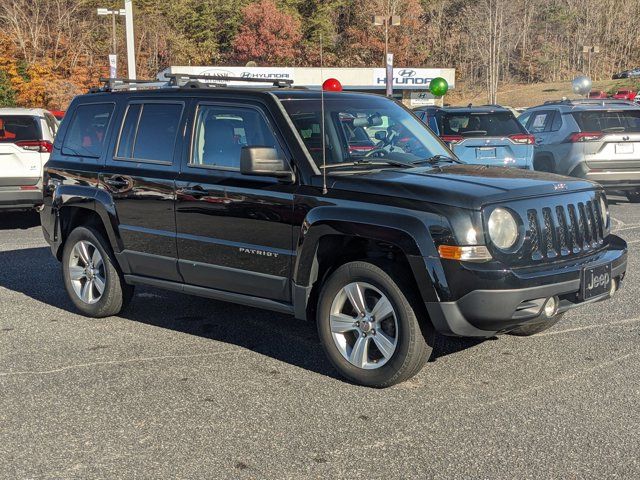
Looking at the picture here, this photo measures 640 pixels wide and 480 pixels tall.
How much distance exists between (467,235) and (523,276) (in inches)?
16.3

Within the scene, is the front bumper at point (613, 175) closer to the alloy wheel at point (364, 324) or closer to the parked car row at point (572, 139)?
the parked car row at point (572, 139)

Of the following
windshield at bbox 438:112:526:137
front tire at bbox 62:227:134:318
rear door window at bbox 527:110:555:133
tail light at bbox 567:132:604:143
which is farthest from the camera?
rear door window at bbox 527:110:555:133

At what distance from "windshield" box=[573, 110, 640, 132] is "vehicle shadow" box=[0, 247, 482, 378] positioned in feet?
29.1

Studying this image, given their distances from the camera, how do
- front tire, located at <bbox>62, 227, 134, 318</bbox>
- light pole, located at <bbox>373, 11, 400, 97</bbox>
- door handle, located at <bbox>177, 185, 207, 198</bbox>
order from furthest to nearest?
light pole, located at <bbox>373, 11, 400, 97</bbox>
front tire, located at <bbox>62, 227, 134, 318</bbox>
door handle, located at <bbox>177, 185, 207, 198</bbox>

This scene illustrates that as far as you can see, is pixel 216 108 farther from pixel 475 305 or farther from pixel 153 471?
pixel 153 471

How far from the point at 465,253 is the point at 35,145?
9.16 m

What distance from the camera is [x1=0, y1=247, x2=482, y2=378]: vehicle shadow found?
5.90m

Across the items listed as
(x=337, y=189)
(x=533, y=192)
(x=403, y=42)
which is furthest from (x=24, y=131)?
(x=403, y=42)

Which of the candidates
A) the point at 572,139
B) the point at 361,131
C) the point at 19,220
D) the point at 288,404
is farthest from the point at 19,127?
the point at 288,404

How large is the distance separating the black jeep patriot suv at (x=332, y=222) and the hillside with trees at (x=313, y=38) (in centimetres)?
4186

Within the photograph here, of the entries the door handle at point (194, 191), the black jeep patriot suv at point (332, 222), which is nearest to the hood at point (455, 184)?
the black jeep patriot suv at point (332, 222)

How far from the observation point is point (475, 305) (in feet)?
15.3

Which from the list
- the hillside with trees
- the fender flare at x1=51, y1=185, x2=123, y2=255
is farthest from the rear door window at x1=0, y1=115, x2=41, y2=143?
the hillside with trees

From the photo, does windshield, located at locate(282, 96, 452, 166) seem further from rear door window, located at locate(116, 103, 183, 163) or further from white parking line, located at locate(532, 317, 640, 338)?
white parking line, located at locate(532, 317, 640, 338)
